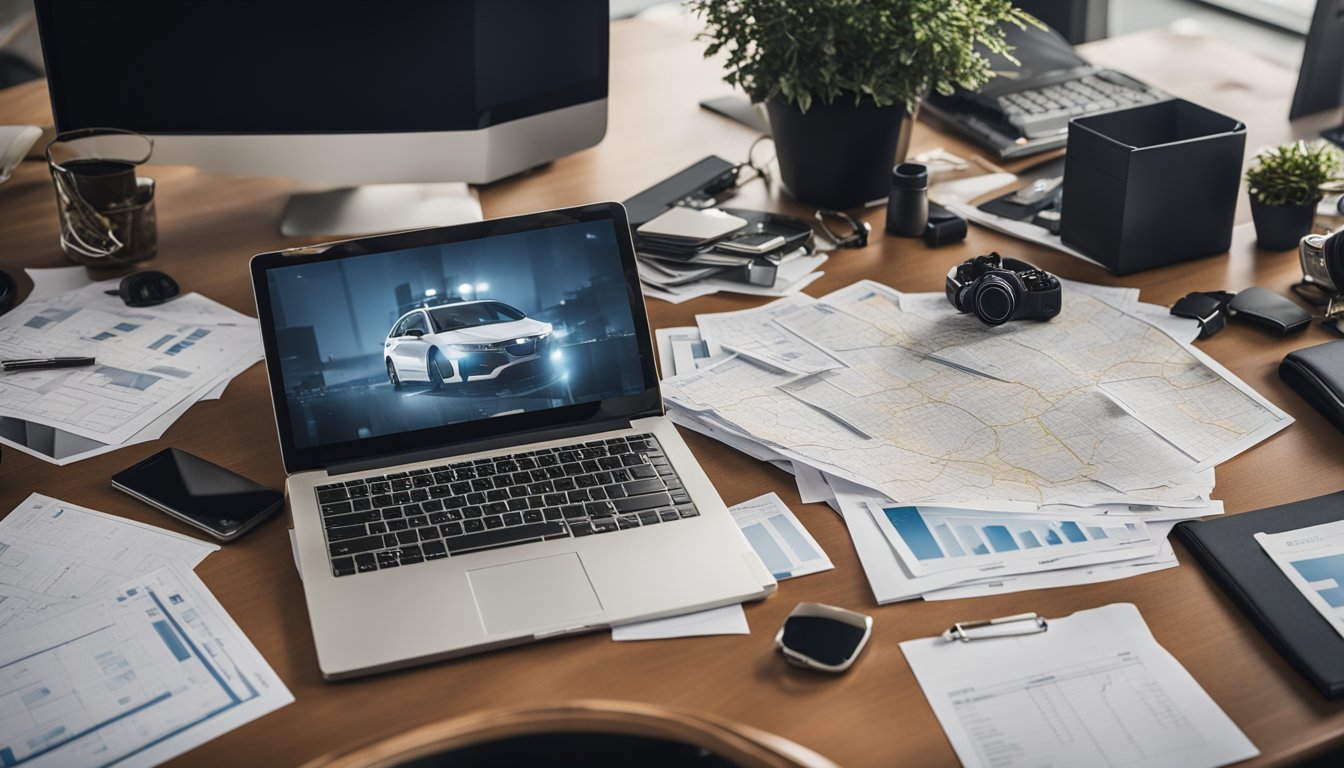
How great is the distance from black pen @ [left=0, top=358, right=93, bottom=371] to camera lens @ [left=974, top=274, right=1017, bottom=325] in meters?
1.05

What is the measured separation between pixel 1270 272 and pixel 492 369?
41.4 inches

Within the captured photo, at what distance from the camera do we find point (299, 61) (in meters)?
1.48

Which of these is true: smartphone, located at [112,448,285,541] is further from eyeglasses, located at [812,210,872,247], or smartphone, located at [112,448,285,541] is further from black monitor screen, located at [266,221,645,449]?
eyeglasses, located at [812,210,872,247]

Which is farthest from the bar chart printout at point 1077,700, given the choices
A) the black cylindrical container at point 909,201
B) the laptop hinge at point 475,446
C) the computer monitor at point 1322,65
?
the computer monitor at point 1322,65

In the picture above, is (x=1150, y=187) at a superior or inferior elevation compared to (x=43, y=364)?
superior

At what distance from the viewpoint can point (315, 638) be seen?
0.88 metres

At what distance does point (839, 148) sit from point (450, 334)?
756mm

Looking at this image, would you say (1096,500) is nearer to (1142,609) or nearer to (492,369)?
(1142,609)

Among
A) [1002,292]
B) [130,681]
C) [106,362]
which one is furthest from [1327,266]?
[106,362]

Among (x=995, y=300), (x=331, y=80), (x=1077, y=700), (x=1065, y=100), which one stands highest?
(x=331, y=80)

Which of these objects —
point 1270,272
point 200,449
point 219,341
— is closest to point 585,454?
point 200,449

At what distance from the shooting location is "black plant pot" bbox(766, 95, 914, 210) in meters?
1.57

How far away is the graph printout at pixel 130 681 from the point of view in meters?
0.80

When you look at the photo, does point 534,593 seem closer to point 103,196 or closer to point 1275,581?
point 1275,581
